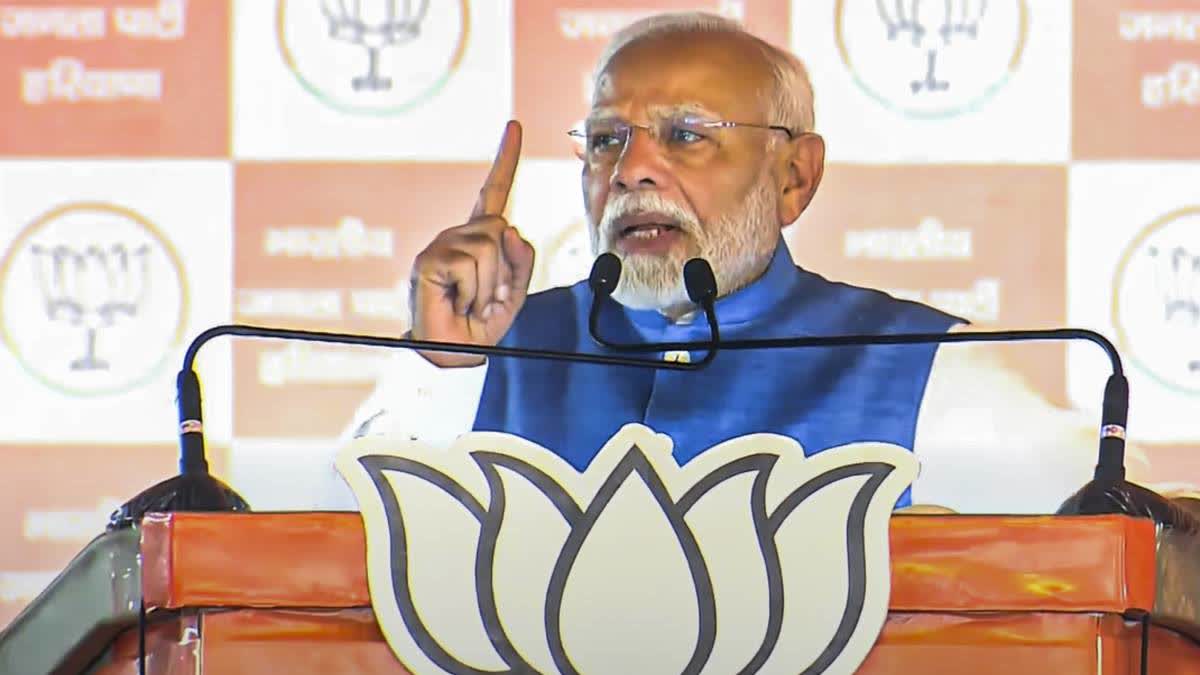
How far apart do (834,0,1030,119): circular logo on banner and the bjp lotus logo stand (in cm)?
128

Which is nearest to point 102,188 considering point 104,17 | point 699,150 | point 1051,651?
point 104,17

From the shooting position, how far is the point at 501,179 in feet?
7.78

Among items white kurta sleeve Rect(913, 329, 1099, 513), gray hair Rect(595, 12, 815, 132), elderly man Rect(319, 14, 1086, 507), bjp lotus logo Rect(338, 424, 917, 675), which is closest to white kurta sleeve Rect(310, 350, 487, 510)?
elderly man Rect(319, 14, 1086, 507)

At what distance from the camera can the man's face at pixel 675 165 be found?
7.37ft

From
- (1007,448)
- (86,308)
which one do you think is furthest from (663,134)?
(86,308)

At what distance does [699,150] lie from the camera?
Result: 2262 mm

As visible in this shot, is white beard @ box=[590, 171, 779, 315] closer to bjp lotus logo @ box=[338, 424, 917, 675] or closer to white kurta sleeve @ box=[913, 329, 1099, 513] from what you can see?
white kurta sleeve @ box=[913, 329, 1099, 513]

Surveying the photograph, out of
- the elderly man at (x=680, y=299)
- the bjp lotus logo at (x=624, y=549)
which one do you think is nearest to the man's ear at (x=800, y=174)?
the elderly man at (x=680, y=299)

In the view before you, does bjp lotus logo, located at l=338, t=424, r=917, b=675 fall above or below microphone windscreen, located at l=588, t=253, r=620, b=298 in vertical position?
below

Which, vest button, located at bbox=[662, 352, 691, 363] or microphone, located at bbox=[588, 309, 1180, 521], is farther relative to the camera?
vest button, located at bbox=[662, 352, 691, 363]

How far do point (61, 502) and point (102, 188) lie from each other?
475 millimetres

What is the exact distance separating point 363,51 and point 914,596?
149 centimetres

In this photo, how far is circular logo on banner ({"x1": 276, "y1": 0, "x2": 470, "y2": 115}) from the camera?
2393mm

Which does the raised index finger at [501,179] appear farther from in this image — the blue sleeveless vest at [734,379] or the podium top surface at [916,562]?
the podium top surface at [916,562]
